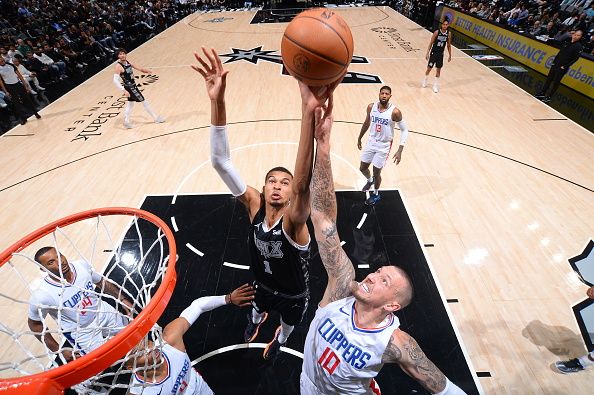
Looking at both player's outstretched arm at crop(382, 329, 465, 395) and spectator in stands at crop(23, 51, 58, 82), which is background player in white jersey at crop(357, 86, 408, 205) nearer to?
player's outstretched arm at crop(382, 329, 465, 395)

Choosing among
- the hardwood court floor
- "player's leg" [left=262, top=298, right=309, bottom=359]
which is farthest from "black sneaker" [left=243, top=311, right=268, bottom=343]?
the hardwood court floor

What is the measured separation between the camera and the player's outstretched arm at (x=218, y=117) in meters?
2.05

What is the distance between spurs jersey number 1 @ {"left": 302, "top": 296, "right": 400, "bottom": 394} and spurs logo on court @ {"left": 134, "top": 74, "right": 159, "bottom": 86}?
10.6 meters

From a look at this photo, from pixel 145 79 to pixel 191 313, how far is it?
10202 mm

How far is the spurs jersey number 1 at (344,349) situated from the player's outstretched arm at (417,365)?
0.05 meters

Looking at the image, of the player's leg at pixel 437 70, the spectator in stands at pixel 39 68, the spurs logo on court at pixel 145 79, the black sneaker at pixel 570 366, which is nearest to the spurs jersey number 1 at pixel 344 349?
the black sneaker at pixel 570 366

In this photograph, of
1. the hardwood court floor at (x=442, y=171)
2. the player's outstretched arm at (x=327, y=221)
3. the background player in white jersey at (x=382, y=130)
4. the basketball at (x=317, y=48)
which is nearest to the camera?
the player's outstretched arm at (x=327, y=221)

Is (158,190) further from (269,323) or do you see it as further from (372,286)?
(372,286)

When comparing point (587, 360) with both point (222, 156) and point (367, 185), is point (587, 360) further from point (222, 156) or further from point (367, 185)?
point (222, 156)

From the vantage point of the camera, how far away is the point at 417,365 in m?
1.84

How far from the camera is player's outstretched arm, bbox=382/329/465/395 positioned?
1.83m

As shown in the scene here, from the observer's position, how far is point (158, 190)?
5.87 m

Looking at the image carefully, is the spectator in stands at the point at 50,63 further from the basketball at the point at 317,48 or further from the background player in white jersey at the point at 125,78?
A: the basketball at the point at 317,48

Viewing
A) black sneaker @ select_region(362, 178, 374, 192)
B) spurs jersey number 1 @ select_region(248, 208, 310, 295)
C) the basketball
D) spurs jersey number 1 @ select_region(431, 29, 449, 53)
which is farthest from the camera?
spurs jersey number 1 @ select_region(431, 29, 449, 53)
